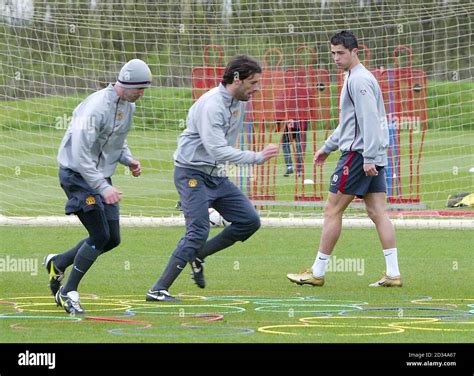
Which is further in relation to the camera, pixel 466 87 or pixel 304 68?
pixel 466 87

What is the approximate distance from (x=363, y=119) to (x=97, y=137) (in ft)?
9.56

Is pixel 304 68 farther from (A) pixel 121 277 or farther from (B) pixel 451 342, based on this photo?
(B) pixel 451 342

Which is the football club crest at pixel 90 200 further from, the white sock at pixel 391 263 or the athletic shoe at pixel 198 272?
the white sock at pixel 391 263

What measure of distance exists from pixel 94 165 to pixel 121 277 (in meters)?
2.99

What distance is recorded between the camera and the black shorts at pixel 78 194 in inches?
405

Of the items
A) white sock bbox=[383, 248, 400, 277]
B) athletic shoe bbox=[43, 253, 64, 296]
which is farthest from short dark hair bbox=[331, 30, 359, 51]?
athletic shoe bbox=[43, 253, 64, 296]

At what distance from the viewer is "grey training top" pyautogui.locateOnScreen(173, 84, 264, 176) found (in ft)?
35.3

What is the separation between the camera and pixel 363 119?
40.0ft

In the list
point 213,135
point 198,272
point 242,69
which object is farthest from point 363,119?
point 198,272

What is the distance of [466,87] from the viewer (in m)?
24.8

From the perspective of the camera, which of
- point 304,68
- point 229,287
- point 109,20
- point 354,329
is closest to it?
point 354,329

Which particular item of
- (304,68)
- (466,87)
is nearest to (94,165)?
(304,68)

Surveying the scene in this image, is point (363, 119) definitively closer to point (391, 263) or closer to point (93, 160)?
point (391, 263)

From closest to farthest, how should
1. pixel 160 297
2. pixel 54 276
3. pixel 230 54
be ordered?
1. pixel 160 297
2. pixel 54 276
3. pixel 230 54
